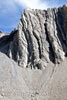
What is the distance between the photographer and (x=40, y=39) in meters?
36.2

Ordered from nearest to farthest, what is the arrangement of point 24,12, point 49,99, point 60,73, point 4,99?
point 4,99, point 49,99, point 60,73, point 24,12

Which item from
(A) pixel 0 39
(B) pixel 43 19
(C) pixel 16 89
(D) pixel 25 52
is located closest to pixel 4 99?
(C) pixel 16 89

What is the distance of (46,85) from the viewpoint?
28719mm

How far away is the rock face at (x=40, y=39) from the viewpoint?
3394 centimetres

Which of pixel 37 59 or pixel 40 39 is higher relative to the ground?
pixel 40 39

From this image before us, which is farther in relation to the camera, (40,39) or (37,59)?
(40,39)

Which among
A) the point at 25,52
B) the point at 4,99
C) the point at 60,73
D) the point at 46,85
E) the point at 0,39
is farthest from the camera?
the point at 0,39

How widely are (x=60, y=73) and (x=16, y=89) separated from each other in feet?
22.4

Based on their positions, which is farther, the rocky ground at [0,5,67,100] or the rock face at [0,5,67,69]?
the rock face at [0,5,67,69]

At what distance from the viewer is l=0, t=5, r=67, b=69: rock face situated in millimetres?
33938

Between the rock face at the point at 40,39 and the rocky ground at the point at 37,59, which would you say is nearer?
the rocky ground at the point at 37,59

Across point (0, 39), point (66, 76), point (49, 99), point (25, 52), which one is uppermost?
point (0, 39)

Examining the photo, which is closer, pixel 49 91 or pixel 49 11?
pixel 49 91

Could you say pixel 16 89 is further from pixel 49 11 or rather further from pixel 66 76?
pixel 49 11
